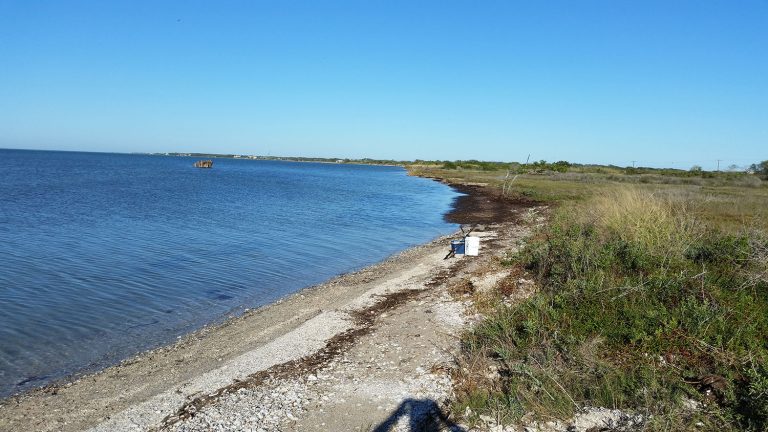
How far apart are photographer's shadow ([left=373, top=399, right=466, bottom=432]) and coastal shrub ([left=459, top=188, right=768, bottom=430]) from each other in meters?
0.58

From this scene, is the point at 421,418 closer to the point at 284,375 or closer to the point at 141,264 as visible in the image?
the point at 284,375

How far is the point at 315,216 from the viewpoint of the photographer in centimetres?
3234

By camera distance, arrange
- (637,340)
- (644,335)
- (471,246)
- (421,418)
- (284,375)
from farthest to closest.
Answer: (471,246) < (284,375) < (637,340) < (644,335) < (421,418)

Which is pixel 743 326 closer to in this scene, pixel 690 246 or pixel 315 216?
pixel 690 246

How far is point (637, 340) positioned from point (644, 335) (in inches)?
6.3

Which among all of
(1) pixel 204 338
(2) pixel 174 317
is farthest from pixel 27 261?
(1) pixel 204 338

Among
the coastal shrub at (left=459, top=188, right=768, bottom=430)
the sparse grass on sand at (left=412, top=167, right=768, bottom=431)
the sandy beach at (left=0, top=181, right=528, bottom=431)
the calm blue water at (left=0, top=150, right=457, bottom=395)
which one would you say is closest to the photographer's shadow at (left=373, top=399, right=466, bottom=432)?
the sandy beach at (left=0, top=181, right=528, bottom=431)

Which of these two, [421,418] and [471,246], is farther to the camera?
[471,246]

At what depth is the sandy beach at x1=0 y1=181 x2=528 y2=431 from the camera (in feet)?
20.9

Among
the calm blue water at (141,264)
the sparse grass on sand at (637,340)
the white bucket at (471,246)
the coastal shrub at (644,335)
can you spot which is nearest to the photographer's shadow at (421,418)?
the sparse grass on sand at (637,340)

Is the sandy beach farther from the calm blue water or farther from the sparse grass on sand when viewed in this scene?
the calm blue water

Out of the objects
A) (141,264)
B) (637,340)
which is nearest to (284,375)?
(637,340)

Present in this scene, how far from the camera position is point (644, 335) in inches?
290

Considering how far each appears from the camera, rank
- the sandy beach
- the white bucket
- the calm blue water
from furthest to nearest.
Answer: the white bucket
the calm blue water
the sandy beach
